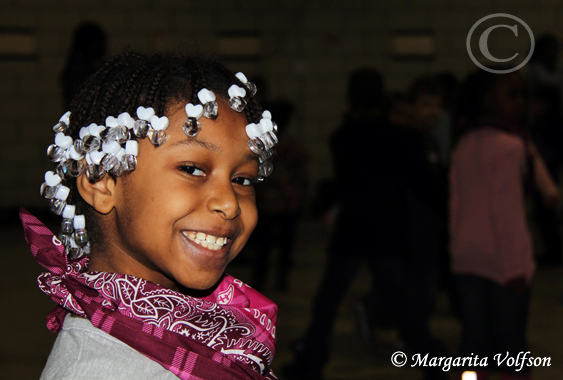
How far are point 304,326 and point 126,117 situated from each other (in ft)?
12.3

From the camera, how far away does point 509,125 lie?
3.14 meters

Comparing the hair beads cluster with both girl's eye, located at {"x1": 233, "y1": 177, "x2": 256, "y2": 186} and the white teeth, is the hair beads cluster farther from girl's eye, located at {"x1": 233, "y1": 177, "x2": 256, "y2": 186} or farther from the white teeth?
the white teeth

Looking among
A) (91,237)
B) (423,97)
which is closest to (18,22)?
(423,97)

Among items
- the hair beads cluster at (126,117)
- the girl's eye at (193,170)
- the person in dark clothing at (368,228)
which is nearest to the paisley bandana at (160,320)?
the hair beads cluster at (126,117)

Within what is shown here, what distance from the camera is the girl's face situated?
51.4 inches

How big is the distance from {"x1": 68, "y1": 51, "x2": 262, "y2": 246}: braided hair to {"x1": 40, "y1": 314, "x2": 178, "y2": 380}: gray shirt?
27 cm

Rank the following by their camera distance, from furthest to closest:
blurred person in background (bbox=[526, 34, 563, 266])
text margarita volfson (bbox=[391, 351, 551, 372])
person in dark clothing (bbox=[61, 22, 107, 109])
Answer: blurred person in background (bbox=[526, 34, 563, 266])
person in dark clothing (bbox=[61, 22, 107, 109])
text margarita volfson (bbox=[391, 351, 551, 372])

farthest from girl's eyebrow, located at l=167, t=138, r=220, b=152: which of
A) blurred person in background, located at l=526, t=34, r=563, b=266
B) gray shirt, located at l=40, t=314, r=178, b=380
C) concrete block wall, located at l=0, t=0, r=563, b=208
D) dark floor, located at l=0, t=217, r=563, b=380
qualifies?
concrete block wall, located at l=0, t=0, r=563, b=208

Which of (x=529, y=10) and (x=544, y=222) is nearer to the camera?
(x=544, y=222)

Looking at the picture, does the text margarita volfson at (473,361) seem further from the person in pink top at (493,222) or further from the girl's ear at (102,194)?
the girl's ear at (102,194)

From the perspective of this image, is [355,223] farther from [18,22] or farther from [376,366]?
[18,22]

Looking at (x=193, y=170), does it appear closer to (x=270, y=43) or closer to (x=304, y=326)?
(x=304, y=326)

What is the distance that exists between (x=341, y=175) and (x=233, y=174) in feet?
8.20

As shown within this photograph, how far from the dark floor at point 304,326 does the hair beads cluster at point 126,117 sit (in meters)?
2.72
